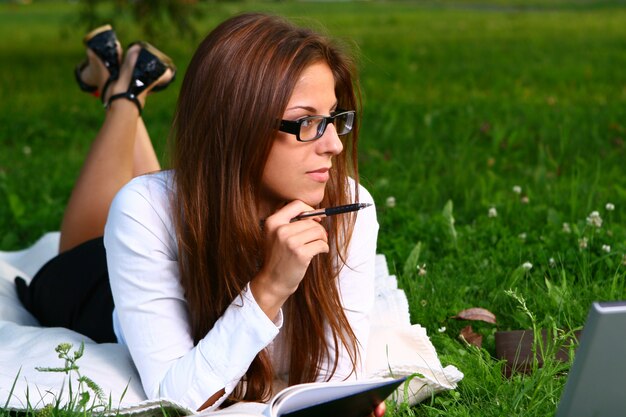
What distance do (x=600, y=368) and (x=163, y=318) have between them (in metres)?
1.21

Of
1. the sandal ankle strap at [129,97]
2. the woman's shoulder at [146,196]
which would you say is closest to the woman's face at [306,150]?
the woman's shoulder at [146,196]

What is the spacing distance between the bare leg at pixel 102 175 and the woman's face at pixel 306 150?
1.57 meters

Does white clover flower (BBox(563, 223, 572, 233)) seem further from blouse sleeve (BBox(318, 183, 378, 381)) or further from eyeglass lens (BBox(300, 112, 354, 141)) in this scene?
eyeglass lens (BBox(300, 112, 354, 141))

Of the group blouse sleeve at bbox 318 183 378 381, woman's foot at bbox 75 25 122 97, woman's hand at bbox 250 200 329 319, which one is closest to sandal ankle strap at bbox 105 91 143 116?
woman's foot at bbox 75 25 122 97

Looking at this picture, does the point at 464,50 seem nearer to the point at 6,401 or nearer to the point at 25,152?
the point at 25,152

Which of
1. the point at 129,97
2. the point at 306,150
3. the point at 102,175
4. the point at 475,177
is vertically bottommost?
the point at 475,177

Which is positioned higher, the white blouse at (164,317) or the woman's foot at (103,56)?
the woman's foot at (103,56)

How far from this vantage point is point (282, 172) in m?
2.61

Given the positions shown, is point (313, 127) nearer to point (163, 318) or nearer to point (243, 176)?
point (243, 176)

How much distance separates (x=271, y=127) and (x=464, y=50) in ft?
33.0

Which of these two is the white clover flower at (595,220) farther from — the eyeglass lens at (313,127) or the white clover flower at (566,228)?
the eyeglass lens at (313,127)

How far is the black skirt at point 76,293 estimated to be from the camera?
3521 millimetres

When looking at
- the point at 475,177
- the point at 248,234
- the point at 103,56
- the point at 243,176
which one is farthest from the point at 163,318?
the point at 475,177

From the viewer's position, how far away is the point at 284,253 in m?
2.48
